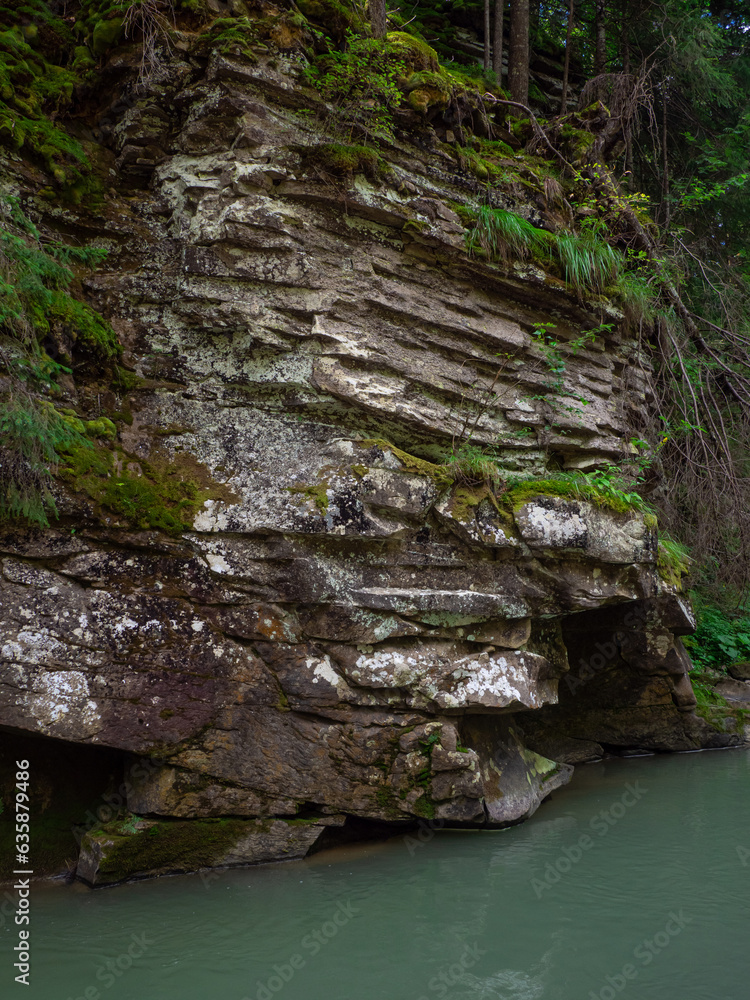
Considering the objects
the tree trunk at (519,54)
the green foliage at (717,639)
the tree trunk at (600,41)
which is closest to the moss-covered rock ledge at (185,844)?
the green foliage at (717,639)

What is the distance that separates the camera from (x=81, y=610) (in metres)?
4.63

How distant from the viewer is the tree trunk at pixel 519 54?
849 centimetres

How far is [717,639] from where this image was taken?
1005 centimetres

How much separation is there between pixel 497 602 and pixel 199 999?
3.27 meters

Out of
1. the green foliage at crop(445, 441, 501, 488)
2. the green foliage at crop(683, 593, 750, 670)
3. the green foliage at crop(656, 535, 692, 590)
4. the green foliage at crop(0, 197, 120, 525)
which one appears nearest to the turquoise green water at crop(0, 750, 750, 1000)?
the green foliage at crop(656, 535, 692, 590)

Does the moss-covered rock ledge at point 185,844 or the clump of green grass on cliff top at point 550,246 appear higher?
the clump of green grass on cliff top at point 550,246

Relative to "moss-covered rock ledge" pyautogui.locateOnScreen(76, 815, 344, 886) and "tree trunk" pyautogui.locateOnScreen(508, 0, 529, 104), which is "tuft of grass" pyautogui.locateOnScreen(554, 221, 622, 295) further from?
"moss-covered rock ledge" pyautogui.locateOnScreen(76, 815, 344, 886)

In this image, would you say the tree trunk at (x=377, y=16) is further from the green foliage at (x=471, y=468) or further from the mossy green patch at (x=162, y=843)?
the mossy green patch at (x=162, y=843)

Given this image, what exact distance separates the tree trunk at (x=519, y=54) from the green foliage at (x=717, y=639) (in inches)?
270

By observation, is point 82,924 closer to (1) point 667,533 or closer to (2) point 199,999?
(2) point 199,999

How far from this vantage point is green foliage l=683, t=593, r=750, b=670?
984 cm

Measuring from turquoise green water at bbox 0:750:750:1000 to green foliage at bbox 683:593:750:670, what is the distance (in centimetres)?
465

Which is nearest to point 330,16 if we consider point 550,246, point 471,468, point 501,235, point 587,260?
point 501,235

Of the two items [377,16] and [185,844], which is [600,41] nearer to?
[377,16]
